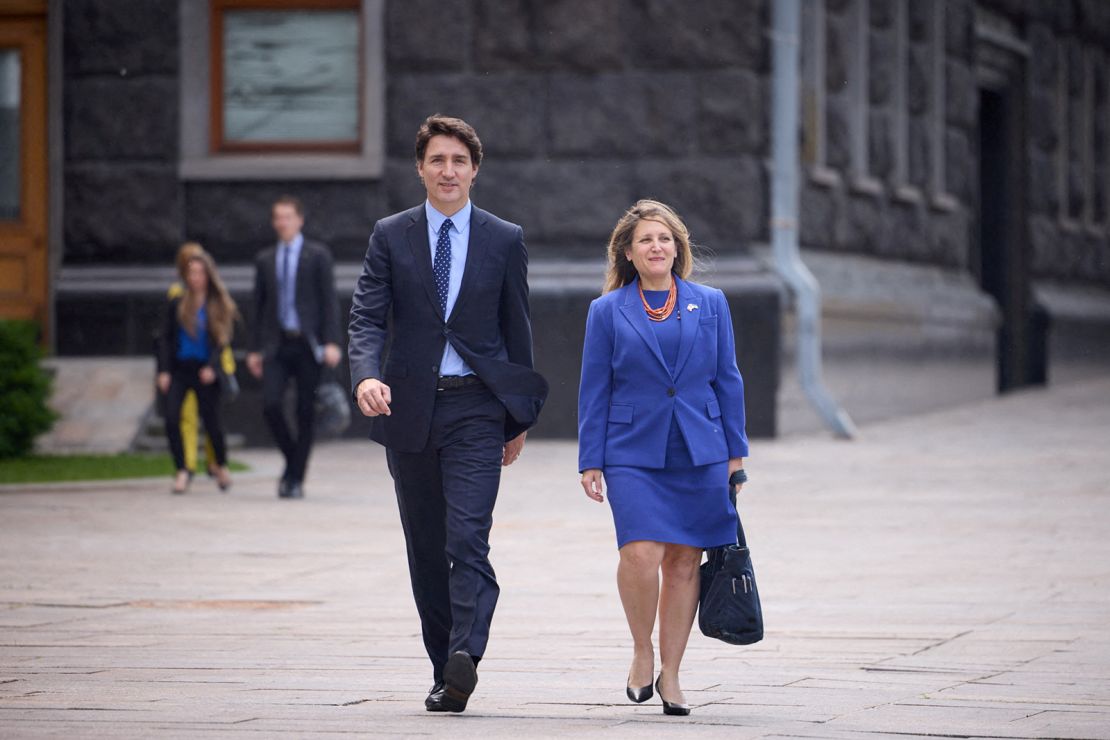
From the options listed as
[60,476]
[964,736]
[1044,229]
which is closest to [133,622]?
[964,736]

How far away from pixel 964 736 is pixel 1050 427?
14537 mm

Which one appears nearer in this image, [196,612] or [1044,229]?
[196,612]

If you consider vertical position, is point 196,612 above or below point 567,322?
below

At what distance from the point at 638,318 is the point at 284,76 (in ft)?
39.6

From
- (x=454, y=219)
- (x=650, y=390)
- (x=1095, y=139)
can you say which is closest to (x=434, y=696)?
(x=650, y=390)

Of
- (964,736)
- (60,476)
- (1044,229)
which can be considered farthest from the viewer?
(1044,229)

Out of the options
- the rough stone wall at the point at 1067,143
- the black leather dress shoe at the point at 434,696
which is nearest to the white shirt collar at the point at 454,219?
the black leather dress shoe at the point at 434,696

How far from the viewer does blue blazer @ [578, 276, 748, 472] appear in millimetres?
6168

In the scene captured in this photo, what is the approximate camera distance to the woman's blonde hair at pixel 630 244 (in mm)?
6320

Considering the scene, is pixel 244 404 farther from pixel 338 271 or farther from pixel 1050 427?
pixel 1050 427

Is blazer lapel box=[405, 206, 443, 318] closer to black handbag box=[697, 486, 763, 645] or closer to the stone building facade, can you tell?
black handbag box=[697, 486, 763, 645]

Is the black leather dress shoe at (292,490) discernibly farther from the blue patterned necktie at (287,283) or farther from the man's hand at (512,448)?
the man's hand at (512,448)

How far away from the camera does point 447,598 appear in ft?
20.9

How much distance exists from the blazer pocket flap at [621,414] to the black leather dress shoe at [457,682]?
32.0 inches
